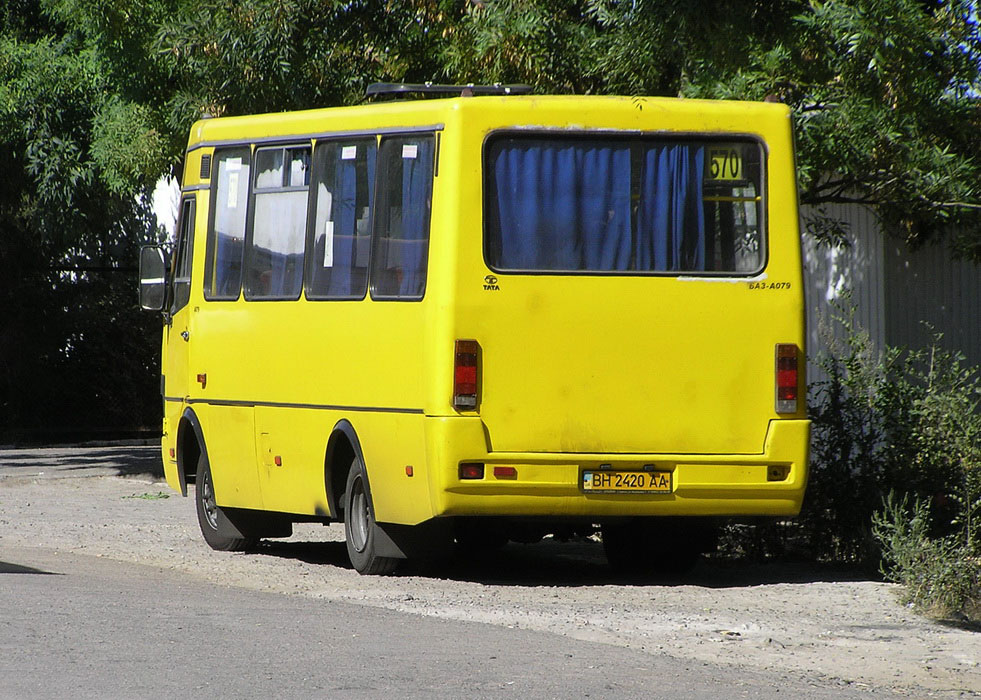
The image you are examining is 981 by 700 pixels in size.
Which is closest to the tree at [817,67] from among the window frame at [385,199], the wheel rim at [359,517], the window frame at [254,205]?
the window frame at [385,199]

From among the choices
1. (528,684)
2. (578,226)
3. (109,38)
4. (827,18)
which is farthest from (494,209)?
(109,38)

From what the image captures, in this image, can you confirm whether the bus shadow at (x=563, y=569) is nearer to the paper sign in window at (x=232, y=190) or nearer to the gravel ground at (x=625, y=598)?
the gravel ground at (x=625, y=598)

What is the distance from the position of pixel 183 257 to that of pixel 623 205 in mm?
4247

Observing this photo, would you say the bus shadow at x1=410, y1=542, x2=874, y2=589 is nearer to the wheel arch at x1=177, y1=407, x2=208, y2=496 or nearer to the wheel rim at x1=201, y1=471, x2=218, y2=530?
the wheel rim at x1=201, y1=471, x2=218, y2=530

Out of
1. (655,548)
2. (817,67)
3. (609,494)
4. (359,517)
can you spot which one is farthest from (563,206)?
(817,67)

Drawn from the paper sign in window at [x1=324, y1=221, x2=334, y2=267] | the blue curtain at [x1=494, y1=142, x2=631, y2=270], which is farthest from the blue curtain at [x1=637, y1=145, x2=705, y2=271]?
the paper sign in window at [x1=324, y1=221, x2=334, y2=267]

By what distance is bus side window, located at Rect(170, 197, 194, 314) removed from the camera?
13734 millimetres

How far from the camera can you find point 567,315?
35.9 feet

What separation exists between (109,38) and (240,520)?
671cm

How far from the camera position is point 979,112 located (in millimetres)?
14938

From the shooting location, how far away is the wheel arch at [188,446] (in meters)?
13.5

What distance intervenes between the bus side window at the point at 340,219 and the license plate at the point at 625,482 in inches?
74.9

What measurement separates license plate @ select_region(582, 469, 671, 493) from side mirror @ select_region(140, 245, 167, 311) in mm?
4443

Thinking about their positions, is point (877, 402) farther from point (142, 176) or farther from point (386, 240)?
point (142, 176)
